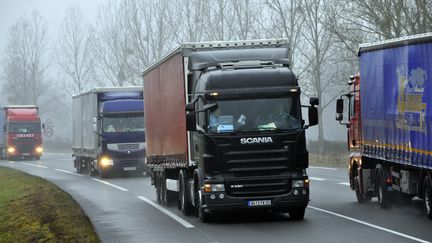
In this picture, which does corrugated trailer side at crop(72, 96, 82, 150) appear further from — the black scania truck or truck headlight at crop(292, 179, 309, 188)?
truck headlight at crop(292, 179, 309, 188)

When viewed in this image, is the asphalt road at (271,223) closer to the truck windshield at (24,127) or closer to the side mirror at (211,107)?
the side mirror at (211,107)

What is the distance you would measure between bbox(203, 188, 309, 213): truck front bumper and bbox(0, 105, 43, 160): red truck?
163 ft

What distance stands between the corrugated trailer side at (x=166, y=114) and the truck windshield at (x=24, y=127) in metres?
40.8

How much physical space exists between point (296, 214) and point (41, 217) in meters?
5.70

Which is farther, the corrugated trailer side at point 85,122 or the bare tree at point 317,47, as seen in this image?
the bare tree at point 317,47

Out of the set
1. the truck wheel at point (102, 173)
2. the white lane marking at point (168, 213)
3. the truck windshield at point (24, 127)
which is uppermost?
the truck windshield at point (24, 127)

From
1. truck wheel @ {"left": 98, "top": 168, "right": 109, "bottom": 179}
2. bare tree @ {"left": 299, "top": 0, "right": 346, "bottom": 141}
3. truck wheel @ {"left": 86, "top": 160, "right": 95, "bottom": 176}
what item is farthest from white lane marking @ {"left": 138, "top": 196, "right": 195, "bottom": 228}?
bare tree @ {"left": 299, "top": 0, "right": 346, "bottom": 141}

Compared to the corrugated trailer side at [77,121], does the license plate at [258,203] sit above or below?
below

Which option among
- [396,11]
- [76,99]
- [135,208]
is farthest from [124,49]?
[135,208]

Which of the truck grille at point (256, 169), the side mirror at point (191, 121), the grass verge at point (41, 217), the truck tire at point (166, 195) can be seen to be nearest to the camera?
the grass verge at point (41, 217)

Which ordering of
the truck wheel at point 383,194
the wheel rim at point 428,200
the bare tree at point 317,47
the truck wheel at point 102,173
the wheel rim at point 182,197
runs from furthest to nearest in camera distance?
the bare tree at point 317,47 → the truck wheel at point 102,173 → the truck wheel at point 383,194 → the wheel rim at point 182,197 → the wheel rim at point 428,200

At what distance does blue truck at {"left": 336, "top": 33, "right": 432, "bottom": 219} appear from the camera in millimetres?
15734

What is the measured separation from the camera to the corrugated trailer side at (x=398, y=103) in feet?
51.0

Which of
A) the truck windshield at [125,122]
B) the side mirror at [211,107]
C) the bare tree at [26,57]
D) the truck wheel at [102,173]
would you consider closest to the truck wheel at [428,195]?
the side mirror at [211,107]
